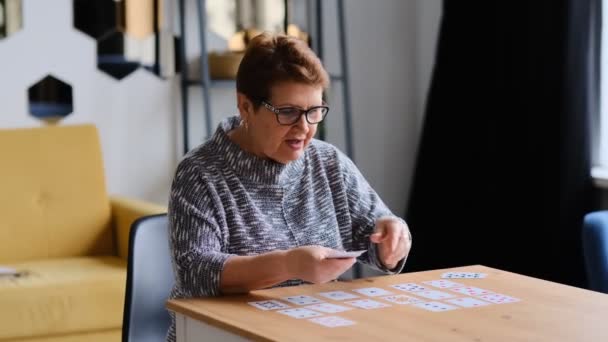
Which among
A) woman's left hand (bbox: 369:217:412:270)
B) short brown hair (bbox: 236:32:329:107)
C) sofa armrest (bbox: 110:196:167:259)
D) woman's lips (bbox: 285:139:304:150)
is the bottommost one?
sofa armrest (bbox: 110:196:167:259)

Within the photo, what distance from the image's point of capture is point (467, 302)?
1.82 m

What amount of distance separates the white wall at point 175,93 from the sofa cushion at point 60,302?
3.00 feet

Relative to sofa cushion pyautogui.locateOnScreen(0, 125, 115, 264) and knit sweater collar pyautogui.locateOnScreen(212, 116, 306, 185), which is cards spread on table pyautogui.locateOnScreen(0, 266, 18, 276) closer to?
sofa cushion pyautogui.locateOnScreen(0, 125, 115, 264)

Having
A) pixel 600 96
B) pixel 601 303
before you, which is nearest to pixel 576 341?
pixel 601 303

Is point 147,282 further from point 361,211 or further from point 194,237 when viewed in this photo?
point 361,211

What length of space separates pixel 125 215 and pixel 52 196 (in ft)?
0.96

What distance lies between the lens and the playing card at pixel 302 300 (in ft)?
5.97

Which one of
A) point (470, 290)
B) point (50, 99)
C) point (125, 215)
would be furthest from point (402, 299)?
point (50, 99)

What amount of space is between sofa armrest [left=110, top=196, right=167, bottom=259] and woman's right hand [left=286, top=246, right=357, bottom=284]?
74.5 inches

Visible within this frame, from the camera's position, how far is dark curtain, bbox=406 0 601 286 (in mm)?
3787

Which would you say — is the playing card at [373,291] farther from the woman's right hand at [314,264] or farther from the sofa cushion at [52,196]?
the sofa cushion at [52,196]

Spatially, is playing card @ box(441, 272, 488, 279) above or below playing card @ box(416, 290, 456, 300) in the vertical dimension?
below

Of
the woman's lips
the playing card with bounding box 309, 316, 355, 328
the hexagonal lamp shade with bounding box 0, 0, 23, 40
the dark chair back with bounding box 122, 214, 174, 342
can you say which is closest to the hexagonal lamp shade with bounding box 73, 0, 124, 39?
the hexagonal lamp shade with bounding box 0, 0, 23, 40

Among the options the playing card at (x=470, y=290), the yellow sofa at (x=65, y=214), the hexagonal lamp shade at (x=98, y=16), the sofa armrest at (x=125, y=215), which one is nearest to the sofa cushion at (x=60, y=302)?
the yellow sofa at (x=65, y=214)
